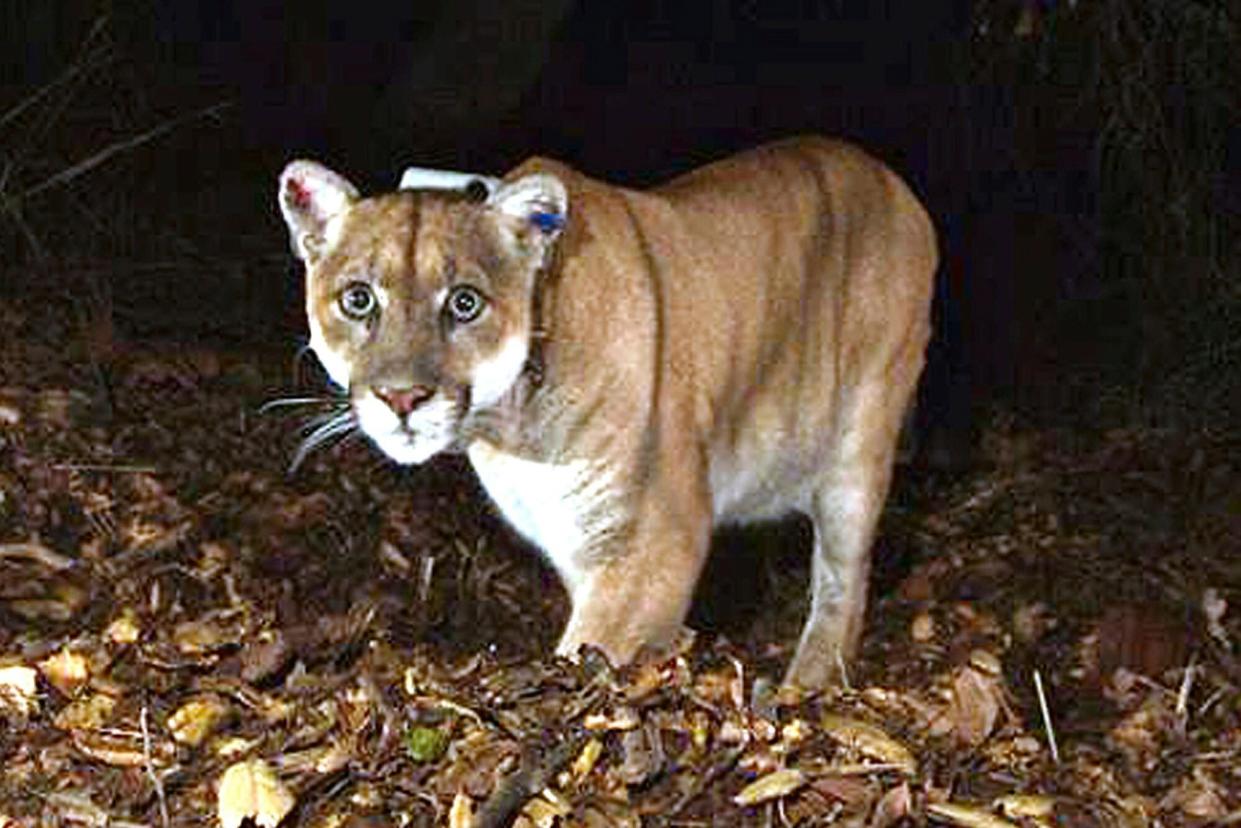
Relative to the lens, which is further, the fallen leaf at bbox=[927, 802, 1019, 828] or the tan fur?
the tan fur

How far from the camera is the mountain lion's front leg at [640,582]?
5211mm

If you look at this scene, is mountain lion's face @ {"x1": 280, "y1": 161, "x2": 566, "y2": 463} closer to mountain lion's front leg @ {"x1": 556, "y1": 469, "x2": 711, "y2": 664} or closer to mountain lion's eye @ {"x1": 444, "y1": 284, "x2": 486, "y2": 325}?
mountain lion's eye @ {"x1": 444, "y1": 284, "x2": 486, "y2": 325}

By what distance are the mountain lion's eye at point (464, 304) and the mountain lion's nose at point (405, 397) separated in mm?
188

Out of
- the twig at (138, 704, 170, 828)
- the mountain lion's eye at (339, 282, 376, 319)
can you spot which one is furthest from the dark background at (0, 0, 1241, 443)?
the twig at (138, 704, 170, 828)

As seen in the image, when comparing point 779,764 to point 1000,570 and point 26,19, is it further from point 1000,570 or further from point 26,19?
point 26,19

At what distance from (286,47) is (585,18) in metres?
1.62

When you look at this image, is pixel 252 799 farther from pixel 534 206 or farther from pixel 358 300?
pixel 534 206

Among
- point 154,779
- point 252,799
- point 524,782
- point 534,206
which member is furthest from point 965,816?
point 534,206

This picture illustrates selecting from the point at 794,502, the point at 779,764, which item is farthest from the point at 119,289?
the point at 779,764

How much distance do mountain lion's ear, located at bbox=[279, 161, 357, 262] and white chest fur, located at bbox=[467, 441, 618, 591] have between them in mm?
588

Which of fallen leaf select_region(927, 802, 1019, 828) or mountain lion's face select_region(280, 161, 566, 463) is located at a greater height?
mountain lion's face select_region(280, 161, 566, 463)

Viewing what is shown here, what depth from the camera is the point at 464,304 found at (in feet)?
15.9

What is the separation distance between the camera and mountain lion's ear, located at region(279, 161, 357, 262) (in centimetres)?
503

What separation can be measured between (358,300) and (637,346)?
0.67 metres
